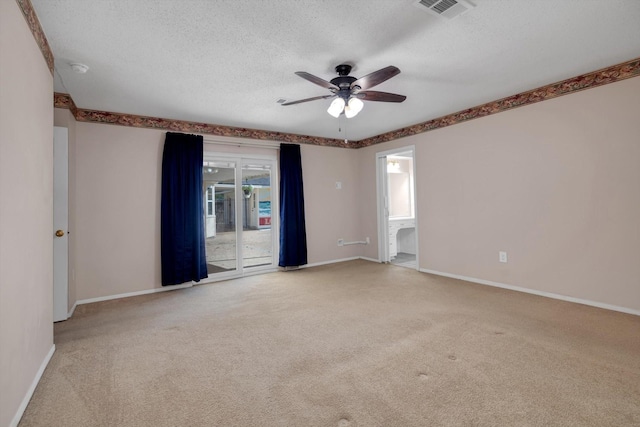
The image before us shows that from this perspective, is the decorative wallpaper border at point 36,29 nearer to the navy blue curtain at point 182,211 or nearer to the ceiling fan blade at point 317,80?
the ceiling fan blade at point 317,80

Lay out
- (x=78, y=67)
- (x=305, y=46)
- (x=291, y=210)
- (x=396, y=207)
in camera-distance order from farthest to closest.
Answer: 1. (x=396, y=207)
2. (x=291, y=210)
3. (x=78, y=67)
4. (x=305, y=46)

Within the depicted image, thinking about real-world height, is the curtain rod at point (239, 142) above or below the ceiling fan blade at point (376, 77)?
above

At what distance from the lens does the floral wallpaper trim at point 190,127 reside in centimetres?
395

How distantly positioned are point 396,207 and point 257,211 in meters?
3.17

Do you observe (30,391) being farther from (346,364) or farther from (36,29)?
(36,29)

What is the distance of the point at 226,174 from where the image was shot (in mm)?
5047

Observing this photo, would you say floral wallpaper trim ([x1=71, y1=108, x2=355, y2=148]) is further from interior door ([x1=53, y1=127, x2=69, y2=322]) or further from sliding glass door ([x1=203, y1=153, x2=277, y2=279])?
interior door ([x1=53, y1=127, x2=69, y2=322])

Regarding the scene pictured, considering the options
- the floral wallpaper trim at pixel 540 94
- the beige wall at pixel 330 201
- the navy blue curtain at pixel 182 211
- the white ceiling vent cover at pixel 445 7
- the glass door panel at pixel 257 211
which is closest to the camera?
the white ceiling vent cover at pixel 445 7

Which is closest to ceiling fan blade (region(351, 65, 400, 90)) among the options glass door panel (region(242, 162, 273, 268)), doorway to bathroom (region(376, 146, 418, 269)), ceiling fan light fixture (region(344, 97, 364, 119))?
ceiling fan light fixture (region(344, 97, 364, 119))

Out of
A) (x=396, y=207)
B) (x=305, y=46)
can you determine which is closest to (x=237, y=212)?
(x=305, y=46)

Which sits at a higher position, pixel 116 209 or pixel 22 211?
pixel 116 209

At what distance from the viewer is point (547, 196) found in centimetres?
359

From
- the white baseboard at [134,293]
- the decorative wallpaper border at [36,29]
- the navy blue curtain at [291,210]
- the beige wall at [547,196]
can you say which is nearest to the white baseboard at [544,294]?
the beige wall at [547,196]

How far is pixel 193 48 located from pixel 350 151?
4.14 meters
